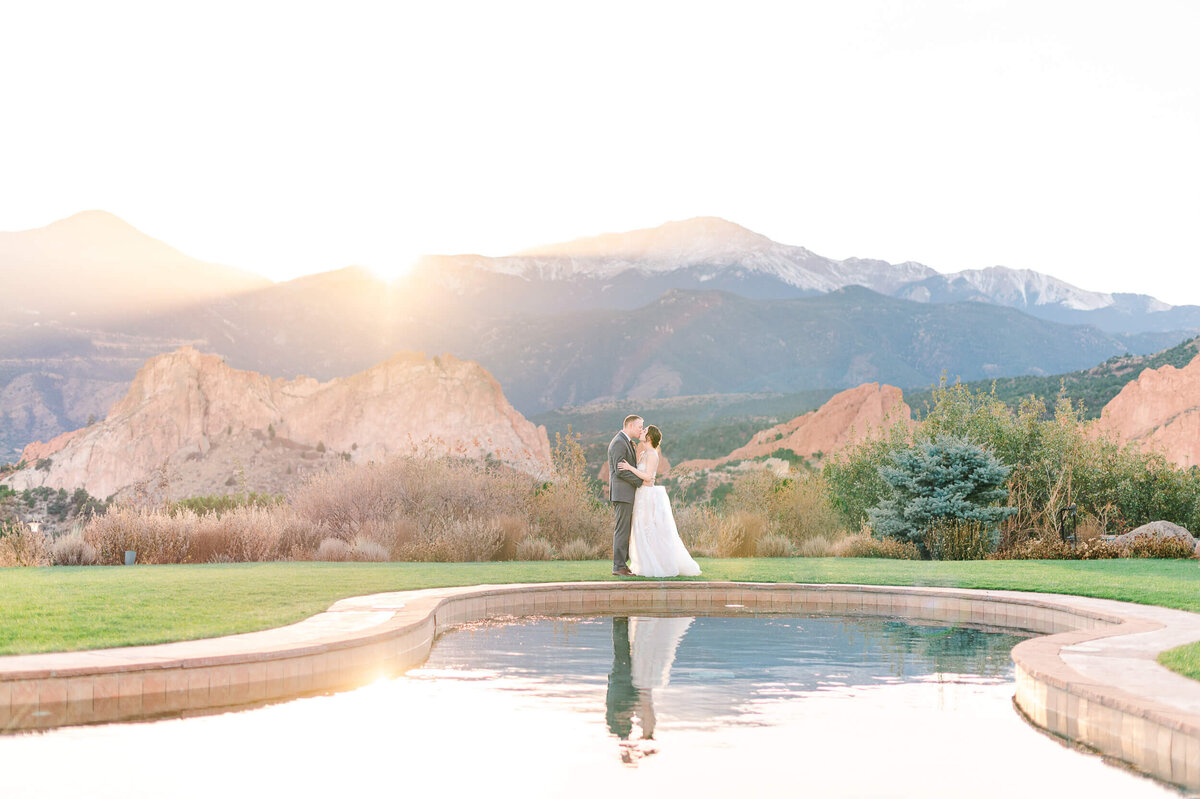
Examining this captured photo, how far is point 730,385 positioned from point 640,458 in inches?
3231

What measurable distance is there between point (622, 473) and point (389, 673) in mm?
4791

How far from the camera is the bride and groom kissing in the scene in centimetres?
1086

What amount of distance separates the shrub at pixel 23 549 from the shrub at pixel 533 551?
582 cm

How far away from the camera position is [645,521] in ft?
36.2

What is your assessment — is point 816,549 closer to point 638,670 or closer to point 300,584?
point 300,584

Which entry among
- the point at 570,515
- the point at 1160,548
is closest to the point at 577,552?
the point at 570,515

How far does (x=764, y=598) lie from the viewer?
10.2 metres

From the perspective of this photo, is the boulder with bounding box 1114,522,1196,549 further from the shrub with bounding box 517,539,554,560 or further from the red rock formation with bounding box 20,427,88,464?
the red rock formation with bounding box 20,427,88,464

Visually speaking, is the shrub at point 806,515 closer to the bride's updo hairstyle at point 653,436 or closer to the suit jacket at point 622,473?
the bride's updo hairstyle at point 653,436

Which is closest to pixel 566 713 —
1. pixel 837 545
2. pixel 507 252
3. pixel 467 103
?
pixel 837 545

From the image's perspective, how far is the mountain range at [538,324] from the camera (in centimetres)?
7419

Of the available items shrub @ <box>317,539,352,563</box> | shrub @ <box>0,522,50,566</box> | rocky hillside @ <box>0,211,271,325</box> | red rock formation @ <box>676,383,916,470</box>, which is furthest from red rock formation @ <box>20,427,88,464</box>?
shrub @ <box>317,539,352,563</box>

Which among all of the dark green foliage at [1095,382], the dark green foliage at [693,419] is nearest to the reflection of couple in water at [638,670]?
the dark green foliage at [1095,382]

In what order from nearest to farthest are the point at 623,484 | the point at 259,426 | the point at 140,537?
the point at 623,484 < the point at 140,537 < the point at 259,426
